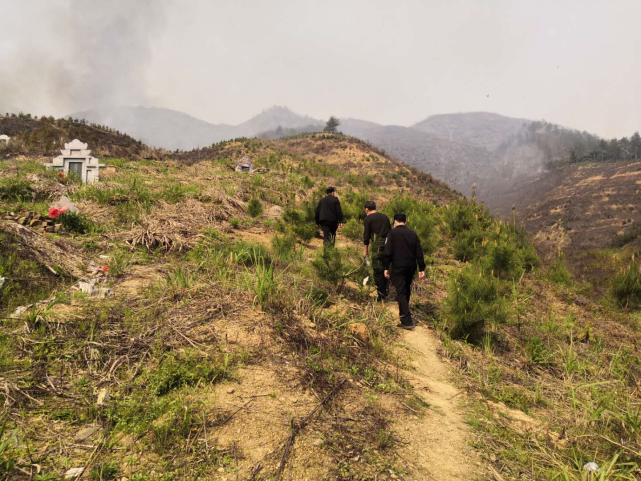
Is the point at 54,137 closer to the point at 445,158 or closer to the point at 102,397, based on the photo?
the point at 102,397

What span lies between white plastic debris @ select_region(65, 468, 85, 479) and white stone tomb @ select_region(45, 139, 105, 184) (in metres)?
11.0

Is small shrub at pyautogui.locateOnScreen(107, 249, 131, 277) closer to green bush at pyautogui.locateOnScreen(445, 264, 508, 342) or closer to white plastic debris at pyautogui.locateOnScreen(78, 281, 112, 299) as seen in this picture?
white plastic debris at pyautogui.locateOnScreen(78, 281, 112, 299)

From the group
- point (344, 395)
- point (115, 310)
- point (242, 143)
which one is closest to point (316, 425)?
point (344, 395)

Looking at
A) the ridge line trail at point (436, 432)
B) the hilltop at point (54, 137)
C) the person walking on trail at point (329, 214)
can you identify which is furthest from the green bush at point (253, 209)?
the hilltop at point (54, 137)

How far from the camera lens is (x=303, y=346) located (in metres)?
3.53

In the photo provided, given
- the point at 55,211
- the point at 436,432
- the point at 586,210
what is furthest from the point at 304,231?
the point at 586,210

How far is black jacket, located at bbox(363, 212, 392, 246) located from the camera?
5871mm

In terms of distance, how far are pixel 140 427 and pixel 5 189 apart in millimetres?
8188

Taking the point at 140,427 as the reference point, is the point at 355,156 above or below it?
above

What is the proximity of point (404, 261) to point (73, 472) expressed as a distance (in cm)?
422

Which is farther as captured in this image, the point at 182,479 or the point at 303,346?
the point at 303,346

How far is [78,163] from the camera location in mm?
11180

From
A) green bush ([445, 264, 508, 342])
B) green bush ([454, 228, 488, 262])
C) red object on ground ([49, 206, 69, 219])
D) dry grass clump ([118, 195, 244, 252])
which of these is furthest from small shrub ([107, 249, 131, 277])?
green bush ([454, 228, 488, 262])

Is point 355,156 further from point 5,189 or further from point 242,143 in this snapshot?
point 5,189
